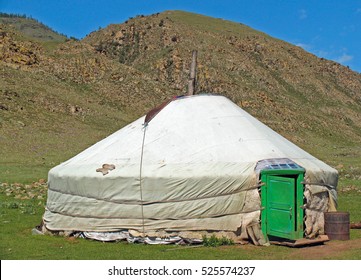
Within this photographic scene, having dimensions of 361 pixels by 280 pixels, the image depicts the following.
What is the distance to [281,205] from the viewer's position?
9805 millimetres

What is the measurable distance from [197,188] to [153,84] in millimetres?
44402

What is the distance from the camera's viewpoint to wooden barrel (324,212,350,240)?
10203 millimetres

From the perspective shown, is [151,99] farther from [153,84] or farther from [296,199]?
[296,199]

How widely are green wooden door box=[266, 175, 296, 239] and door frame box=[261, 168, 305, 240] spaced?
51mm

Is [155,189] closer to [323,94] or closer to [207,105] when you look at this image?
[207,105]

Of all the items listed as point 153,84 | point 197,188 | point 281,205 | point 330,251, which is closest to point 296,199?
point 281,205

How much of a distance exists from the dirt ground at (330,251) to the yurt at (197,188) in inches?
20.7

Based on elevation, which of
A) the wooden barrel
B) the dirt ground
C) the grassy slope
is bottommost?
the dirt ground

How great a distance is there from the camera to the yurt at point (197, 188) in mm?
9750

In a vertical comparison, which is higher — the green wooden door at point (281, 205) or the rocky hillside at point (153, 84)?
the rocky hillside at point (153, 84)

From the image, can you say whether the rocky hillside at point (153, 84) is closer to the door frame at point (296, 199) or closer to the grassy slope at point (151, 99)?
the grassy slope at point (151, 99)

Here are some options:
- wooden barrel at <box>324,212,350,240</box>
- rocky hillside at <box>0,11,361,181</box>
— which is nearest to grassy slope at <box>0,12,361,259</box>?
rocky hillside at <box>0,11,361,181</box>

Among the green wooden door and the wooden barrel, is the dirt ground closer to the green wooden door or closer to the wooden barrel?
the wooden barrel

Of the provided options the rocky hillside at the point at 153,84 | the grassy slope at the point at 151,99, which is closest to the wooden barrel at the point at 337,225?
the grassy slope at the point at 151,99
